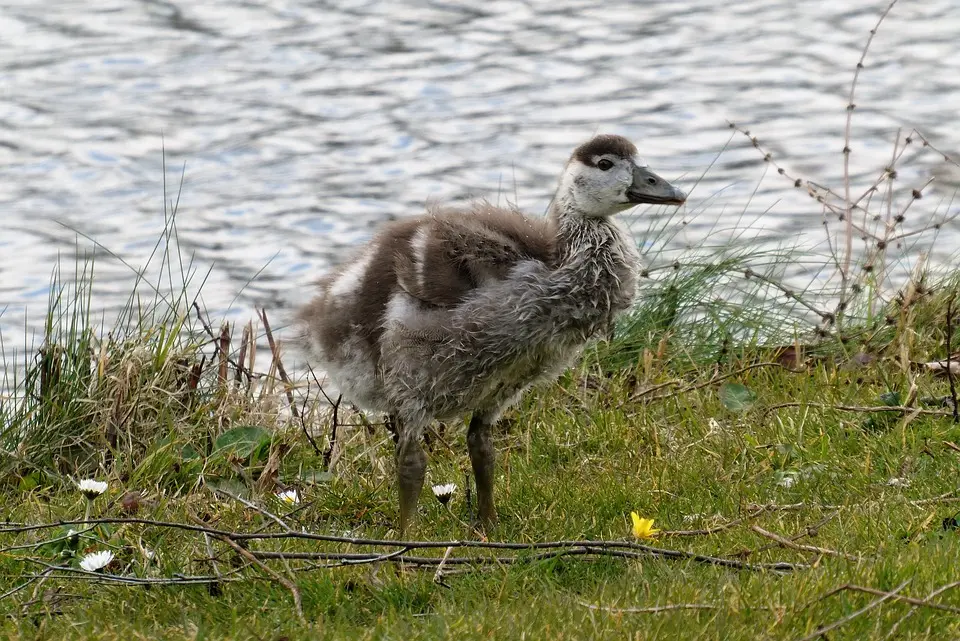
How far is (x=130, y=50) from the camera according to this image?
14461 mm

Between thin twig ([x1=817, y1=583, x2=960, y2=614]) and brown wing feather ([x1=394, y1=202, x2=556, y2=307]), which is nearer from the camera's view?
thin twig ([x1=817, y1=583, x2=960, y2=614])

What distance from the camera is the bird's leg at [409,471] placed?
5680 mm

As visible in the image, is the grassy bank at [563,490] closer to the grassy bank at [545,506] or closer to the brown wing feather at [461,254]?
the grassy bank at [545,506]

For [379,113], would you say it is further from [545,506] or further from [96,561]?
[96,561]

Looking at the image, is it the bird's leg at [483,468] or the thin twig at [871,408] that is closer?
the bird's leg at [483,468]

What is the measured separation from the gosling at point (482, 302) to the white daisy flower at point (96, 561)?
123cm

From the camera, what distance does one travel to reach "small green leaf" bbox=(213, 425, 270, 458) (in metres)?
6.63

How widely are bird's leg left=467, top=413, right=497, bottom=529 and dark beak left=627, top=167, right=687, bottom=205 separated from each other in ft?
3.76

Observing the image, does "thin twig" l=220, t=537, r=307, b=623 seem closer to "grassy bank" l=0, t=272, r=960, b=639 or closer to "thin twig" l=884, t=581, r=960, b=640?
"grassy bank" l=0, t=272, r=960, b=639

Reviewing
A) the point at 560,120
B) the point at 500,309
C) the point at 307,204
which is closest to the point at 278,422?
the point at 500,309

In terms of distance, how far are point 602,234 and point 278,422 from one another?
8.08 ft

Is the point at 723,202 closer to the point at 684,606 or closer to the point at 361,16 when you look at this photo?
the point at 361,16

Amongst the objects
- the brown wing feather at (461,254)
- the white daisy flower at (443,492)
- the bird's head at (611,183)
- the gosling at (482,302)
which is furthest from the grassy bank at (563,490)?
the bird's head at (611,183)

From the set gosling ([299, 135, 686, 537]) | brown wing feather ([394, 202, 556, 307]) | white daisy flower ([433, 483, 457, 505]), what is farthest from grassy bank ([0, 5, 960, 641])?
brown wing feather ([394, 202, 556, 307])
